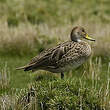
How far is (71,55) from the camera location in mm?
8516

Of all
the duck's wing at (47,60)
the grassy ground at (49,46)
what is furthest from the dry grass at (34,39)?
the duck's wing at (47,60)

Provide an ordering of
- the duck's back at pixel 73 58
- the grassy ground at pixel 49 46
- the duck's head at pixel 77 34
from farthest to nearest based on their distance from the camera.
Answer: the duck's head at pixel 77 34
the duck's back at pixel 73 58
the grassy ground at pixel 49 46

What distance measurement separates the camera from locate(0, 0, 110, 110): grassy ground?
6680mm

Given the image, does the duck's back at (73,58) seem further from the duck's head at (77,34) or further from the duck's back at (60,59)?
the duck's head at (77,34)

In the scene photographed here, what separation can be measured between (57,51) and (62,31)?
5277 mm

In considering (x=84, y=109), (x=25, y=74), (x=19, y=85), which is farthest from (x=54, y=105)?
(x=25, y=74)

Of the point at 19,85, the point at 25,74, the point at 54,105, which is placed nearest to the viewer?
the point at 54,105

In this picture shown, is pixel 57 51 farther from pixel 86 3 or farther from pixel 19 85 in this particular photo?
pixel 86 3

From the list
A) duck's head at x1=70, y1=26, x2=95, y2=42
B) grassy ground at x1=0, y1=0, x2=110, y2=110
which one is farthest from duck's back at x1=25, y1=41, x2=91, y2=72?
duck's head at x1=70, y1=26, x2=95, y2=42

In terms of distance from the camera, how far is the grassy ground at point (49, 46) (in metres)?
6.68

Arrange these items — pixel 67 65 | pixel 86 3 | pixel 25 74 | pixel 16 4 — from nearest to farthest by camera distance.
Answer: pixel 67 65, pixel 25 74, pixel 16 4, pixel 86 3

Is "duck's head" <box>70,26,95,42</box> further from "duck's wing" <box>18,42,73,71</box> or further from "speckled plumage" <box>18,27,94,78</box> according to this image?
"duck's wing" <box>18,42,73,71</box>

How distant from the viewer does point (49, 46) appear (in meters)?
13.0

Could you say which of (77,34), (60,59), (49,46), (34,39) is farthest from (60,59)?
(34,39)
